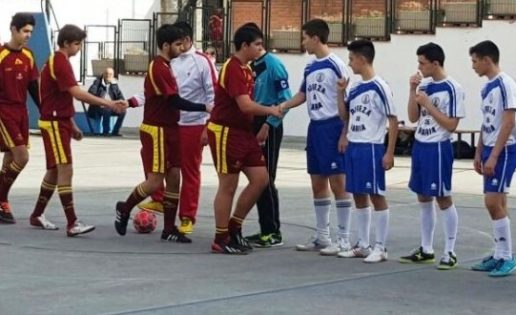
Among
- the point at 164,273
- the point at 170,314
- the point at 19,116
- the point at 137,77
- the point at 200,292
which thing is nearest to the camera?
the point at 170,314

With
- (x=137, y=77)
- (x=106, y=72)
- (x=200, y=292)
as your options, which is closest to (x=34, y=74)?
(x=200, y=292)

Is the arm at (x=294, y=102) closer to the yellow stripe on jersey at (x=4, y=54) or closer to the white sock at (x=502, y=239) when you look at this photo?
the white sock at (x=502, y=239)

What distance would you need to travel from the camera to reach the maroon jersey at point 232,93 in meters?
10.8

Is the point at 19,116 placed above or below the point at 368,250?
above

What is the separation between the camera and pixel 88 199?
50.3 ft

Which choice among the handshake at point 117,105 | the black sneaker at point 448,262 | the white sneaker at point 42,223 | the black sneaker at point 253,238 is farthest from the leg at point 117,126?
the black sneaker at point 448,262

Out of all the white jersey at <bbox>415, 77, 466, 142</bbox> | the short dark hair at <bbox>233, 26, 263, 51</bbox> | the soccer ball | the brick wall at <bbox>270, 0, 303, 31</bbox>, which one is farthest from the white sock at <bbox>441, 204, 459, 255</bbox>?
the brick wall at <bbox>270, 0, 303, 31</bbox>

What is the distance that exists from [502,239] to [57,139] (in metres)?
4.44

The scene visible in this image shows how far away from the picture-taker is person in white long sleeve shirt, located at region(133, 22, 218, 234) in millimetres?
12039

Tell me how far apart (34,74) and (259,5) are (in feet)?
64.8

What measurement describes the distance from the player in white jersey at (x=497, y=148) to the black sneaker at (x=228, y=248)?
211 centimetres

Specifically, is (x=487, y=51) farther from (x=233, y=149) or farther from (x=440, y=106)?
(x=233, y=149)

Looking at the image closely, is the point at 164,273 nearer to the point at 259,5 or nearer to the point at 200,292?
the point at 200,292

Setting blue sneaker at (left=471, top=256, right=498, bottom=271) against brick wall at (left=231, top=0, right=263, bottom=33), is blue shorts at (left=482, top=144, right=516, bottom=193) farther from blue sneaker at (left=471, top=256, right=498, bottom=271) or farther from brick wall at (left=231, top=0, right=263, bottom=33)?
brick wall at (left=231, top=0, right=263, bottom=33)
